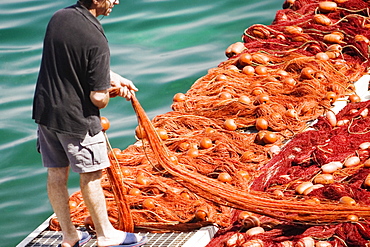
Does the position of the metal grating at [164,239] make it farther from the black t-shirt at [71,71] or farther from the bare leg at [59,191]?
the black t-shirt at [71,71]

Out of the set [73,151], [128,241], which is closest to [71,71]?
[73,151]

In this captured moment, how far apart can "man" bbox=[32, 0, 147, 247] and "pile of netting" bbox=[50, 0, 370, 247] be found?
0.37m

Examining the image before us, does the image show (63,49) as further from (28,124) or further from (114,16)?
(114,16)

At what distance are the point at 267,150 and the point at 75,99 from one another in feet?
6.46

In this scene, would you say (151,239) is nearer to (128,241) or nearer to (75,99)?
(128,241)

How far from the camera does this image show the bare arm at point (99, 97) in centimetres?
363

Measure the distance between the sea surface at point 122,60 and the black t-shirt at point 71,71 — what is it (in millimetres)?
3239

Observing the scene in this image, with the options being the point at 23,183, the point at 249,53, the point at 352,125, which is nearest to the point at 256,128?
the point at 352,125

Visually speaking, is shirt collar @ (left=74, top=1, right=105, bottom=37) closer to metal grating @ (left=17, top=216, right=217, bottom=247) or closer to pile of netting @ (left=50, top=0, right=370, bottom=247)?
pile of netting @ (left=50, top=0, right=370, bottom=247)

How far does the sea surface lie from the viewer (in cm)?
760

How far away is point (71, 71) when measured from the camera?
3574 millimetres

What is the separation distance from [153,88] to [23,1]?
5504 mm

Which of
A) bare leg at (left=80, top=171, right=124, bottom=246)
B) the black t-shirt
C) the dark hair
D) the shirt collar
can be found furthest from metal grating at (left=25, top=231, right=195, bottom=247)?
the dark hair

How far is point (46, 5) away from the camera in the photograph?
45.4ft
